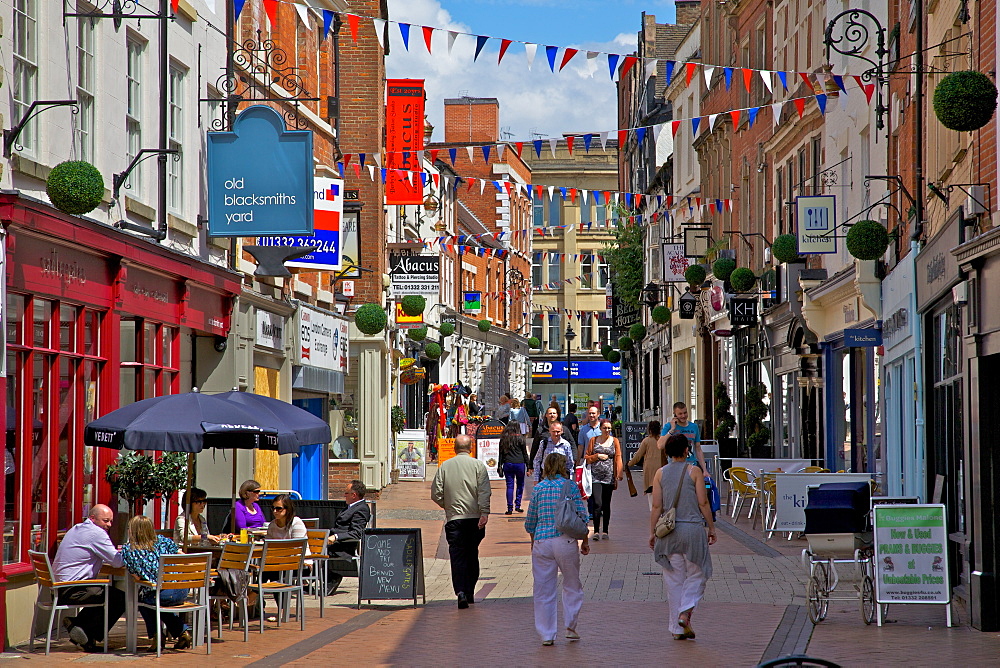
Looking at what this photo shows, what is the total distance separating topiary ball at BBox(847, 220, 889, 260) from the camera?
17016mm

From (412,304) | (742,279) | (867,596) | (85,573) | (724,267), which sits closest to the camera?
(85,573)

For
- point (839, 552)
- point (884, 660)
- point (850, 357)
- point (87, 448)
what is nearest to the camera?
point (884, 660)

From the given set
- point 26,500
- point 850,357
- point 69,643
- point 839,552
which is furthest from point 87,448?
point 850,357

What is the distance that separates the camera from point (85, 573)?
11.1 meters

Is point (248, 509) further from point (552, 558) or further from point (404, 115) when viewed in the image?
point (404, 115)

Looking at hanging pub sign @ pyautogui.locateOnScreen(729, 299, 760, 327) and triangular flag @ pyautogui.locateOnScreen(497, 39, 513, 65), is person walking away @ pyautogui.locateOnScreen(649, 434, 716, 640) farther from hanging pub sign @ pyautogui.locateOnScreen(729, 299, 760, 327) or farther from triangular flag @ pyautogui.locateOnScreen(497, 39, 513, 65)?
hanging pub sign @ pyautogui.locateOnScreen(729, 299, 760, 327)

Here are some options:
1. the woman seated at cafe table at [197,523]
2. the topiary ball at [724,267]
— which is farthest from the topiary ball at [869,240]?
the topiary ball at [724,267]

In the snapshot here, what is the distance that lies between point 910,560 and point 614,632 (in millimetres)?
2575

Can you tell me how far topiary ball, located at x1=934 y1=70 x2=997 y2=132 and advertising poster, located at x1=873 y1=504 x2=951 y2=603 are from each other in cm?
333

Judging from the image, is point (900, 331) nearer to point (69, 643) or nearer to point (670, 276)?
point (69, 643)

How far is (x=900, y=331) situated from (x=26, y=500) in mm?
10625

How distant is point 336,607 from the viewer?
45.7ft

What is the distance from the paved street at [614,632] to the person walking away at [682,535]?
38cm

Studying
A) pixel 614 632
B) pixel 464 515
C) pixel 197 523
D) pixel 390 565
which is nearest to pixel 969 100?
pixel 614 632
